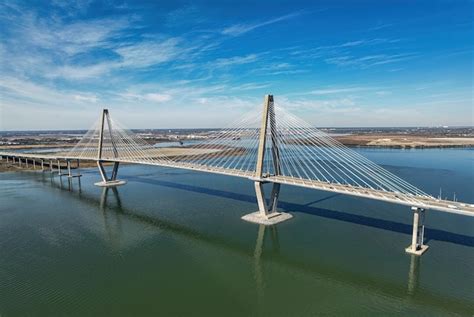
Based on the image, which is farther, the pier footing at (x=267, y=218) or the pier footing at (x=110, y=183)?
the pier footing at (x=110, y=183)

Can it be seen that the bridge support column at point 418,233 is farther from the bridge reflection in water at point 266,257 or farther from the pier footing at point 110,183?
the pier footing at point 110,183

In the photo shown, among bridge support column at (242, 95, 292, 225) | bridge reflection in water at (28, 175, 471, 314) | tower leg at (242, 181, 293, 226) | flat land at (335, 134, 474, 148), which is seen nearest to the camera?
bridge reflection in water at (28, 175, 471, 314)

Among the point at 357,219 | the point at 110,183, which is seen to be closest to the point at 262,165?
the point at 357,219

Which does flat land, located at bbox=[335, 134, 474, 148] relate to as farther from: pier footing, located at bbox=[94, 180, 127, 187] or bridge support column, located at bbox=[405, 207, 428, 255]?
bridge support column, located at bbox=[405, 207, 428, 255]

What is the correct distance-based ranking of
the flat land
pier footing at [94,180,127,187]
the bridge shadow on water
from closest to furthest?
the bridge shadow on water, pier footing at [94,180,127,187], the flat land

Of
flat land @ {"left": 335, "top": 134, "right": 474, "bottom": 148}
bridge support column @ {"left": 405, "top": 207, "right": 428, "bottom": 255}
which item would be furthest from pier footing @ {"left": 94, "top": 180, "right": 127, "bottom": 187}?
flat land @ {"left": 335, "top": 134, "right": 474, "bottom": 148}

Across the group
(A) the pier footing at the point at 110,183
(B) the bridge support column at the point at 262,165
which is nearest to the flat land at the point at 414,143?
(A) the pier footing at the point at 110,183

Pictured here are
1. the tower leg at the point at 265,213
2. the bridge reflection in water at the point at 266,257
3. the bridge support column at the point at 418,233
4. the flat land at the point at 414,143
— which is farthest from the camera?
the flat land at the point at 414,143

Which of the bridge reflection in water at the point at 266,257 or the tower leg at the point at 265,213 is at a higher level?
the tower leg at the point at 265,213
